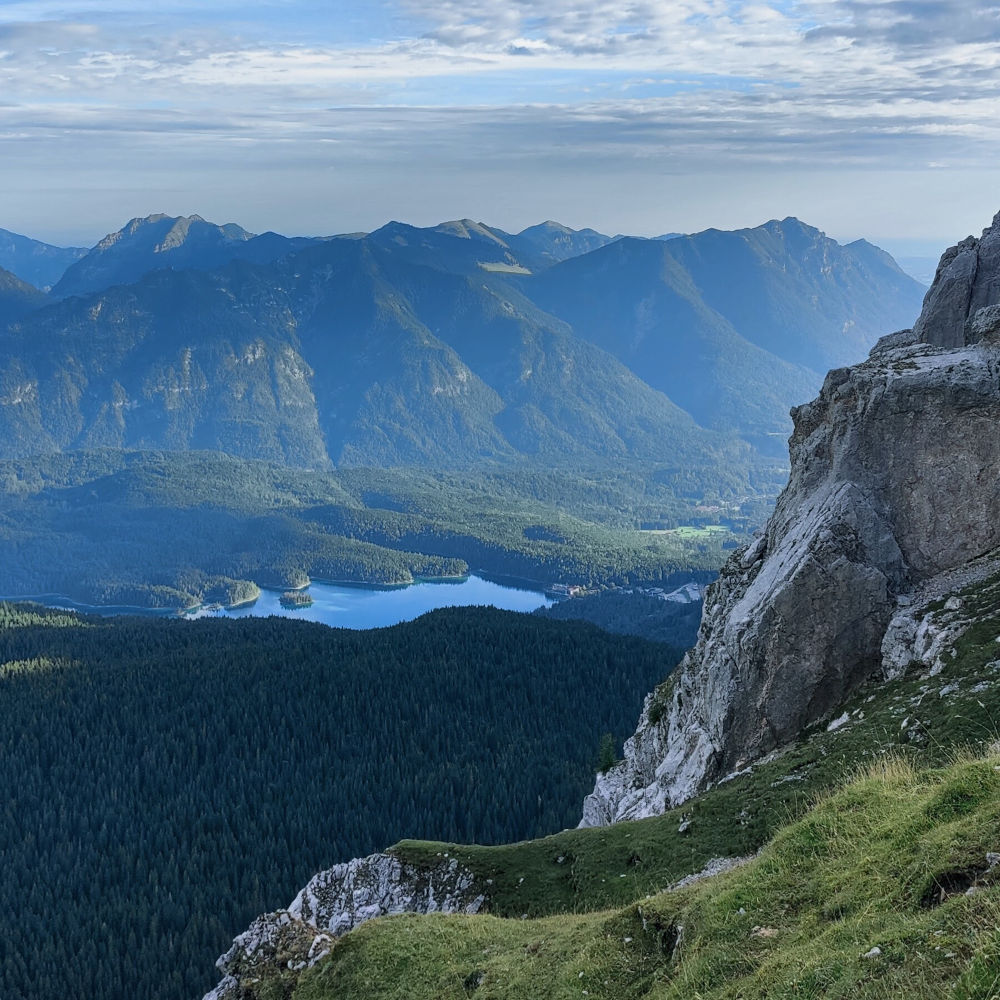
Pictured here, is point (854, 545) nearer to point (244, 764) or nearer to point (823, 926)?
point (823, 926)

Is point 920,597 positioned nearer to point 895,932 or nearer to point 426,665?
point 895,932

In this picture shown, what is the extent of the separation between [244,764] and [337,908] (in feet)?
316

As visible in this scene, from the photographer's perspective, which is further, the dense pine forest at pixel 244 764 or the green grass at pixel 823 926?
the dense pine forest at pixel 244 764

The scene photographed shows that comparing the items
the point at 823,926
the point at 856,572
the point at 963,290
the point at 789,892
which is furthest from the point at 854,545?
the point at 823,926

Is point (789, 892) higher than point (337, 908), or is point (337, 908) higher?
point (789, 892)

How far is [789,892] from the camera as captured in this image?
23.0 meters

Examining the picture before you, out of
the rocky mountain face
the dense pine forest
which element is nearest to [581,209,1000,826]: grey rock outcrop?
the rocky mountain face

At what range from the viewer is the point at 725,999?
2009 centimetres

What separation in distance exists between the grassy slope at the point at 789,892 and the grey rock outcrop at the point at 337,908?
5.16 ft

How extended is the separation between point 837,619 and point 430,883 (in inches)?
895

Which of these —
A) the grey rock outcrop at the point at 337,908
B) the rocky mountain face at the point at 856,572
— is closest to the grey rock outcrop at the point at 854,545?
the rocky mountain face at the point at 856,572

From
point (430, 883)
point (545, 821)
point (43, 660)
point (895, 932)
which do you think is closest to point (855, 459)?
point (430, 883)

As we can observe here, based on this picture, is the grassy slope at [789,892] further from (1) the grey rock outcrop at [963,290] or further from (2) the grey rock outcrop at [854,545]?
(1) the grey rock outcrop at [963,290]

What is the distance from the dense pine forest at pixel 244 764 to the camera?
102 m
